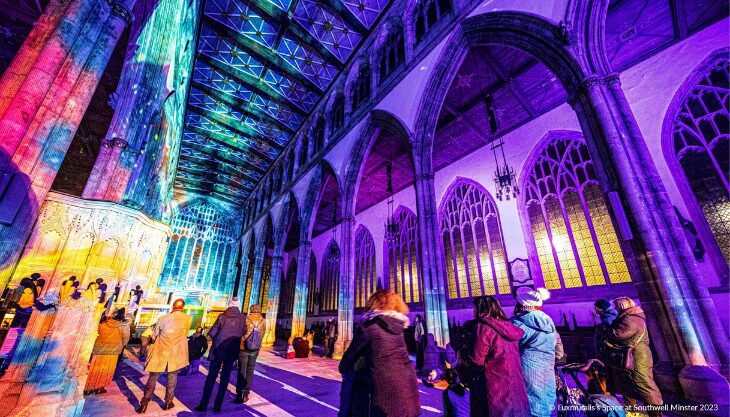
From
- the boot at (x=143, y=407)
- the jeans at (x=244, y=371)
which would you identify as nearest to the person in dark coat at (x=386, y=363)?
the jeans at (x=244, y=371)

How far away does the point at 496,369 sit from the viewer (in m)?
1.86

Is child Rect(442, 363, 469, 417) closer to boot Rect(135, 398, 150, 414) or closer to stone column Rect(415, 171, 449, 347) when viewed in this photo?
boot Rect(135, 398, 150, 414)

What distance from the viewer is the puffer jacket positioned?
13.4ft

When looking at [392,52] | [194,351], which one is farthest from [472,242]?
[194,351]

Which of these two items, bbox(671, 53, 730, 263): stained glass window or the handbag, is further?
bbox(671, 53, 730, 263): stained glass window

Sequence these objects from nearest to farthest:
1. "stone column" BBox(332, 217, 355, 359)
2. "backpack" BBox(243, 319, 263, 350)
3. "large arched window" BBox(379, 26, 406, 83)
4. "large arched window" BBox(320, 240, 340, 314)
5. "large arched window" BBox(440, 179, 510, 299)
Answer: "backpack" BBox(243, 319, 263, 350) < "stone column" BBox(332, 217, 355, 359) < "large arched window" BBox(379, 26, 406, 83) < "large arched window" BBox(440, 179, 510, 299) < "large arched window" BBox(320, 240, 340, 314)

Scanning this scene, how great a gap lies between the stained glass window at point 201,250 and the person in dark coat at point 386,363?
26.5 meters

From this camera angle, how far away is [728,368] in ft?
10.5

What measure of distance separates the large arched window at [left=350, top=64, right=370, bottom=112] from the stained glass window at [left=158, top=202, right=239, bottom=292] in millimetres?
20134

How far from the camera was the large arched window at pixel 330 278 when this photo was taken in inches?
764

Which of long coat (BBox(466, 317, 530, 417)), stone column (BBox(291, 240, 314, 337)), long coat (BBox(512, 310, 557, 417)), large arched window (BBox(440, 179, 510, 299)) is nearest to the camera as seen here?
long coat (BBox(466, 317, 530, 417))

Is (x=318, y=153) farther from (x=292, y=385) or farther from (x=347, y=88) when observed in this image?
(x=292, y=385)

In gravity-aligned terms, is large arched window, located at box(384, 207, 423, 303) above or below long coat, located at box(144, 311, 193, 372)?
above

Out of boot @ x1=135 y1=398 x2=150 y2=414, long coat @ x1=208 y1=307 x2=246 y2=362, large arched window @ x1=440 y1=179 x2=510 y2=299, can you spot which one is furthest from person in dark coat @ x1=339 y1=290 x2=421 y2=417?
large arched window @ x1=440 y1=179 x2=510 y2=299
